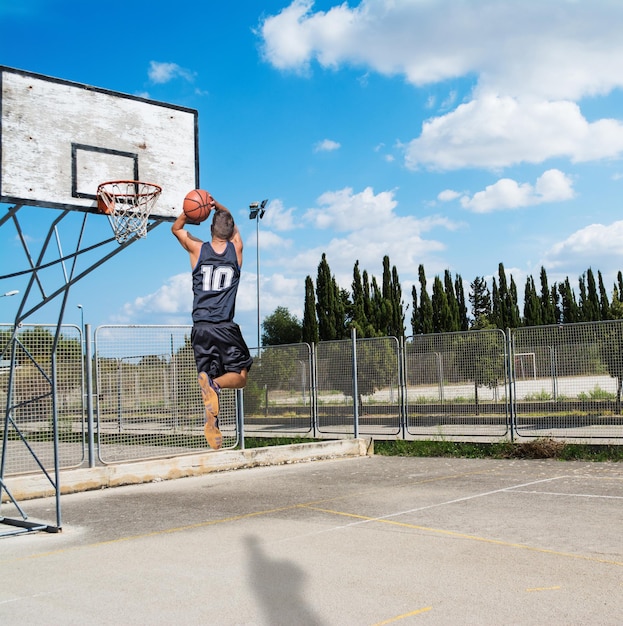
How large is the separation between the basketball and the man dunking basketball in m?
0.24

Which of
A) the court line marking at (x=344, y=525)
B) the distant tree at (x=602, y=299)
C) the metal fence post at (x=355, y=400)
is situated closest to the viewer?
the court line marking at (x=344, y=525)

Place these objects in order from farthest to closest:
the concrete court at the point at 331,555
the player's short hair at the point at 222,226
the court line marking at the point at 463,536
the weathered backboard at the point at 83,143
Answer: the weathered backboard at the point at 83,143, the player's short hair at the point at 222,226, the court line marking at the point at 463,536, the concrete court at the point at 331,555

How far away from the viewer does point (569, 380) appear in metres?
14.9

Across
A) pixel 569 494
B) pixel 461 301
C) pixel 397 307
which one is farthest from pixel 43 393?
pixel 461 301

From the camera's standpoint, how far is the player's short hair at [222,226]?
7266 millimetres

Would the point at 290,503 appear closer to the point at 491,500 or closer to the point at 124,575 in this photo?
the point at 491,500

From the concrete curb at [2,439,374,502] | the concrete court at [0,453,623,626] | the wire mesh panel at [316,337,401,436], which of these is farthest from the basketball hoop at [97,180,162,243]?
the wire mesh panel at [316,337,401,436]

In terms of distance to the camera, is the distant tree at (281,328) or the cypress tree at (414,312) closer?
the cypress tree at (414,312)

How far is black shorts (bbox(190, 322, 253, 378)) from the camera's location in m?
6.89

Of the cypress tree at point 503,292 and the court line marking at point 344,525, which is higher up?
the cypress tree at point 503,292

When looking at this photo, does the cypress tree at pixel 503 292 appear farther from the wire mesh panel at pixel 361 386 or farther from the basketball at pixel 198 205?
the basketball at pixel 198 205

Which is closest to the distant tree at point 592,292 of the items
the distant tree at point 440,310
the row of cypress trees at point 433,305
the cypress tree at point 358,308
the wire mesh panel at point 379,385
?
the row of cypress trees at point 433,305

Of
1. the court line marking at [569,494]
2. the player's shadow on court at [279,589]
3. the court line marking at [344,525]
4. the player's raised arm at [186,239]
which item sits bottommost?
the court line marking at [569,494]

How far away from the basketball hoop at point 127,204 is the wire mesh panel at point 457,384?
930 centimetres
